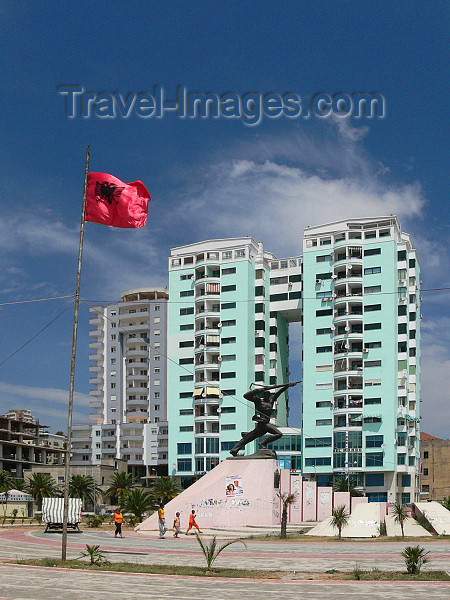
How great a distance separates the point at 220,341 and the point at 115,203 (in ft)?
250

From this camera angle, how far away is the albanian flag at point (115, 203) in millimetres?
25578

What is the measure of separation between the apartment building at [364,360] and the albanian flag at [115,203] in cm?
6905

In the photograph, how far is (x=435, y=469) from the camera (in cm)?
11394

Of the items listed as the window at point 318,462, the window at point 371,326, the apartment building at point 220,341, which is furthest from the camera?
the apartment building at point 220,341

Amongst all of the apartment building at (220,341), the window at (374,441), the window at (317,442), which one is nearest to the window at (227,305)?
the apartment building at (220,341)

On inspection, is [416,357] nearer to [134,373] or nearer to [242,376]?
[242,376]

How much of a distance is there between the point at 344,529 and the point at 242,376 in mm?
60988

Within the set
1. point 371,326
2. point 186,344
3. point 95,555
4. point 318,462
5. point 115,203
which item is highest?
point 371,326

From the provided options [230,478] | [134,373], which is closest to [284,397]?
[134,373]

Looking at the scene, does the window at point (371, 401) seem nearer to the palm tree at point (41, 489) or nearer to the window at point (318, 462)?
the window at point (318, 462)

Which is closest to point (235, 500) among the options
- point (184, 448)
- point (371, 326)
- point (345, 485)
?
point (345, 485)

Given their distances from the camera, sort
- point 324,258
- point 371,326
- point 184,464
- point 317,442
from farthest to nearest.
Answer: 1. point 184,464
2. point 324,258
3. point 317,442
4. point 371,326

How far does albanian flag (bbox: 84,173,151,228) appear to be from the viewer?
25.6m

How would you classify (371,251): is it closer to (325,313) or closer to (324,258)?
(324,258)
